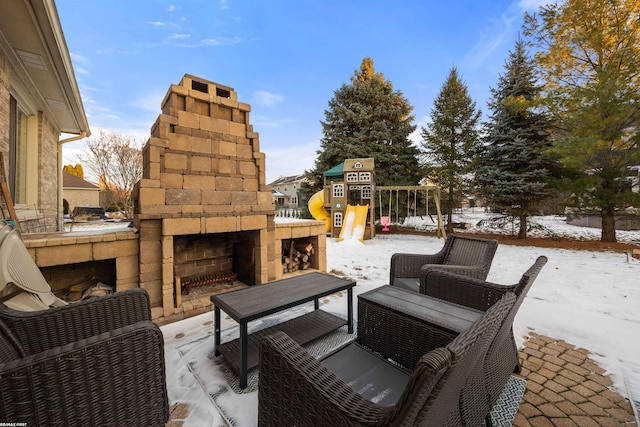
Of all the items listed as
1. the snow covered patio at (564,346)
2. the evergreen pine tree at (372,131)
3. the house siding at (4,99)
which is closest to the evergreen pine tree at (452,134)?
the evergreen pine tree at (372,131)

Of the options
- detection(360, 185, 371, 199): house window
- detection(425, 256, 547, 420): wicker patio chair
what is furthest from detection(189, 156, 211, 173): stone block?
detection(360, 185, 371, 199): house window

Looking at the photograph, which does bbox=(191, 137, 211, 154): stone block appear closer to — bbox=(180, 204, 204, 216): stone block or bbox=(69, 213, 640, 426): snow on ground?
bbox=(180, 204, 204, 216): stone block

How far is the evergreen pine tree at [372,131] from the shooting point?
12.2m

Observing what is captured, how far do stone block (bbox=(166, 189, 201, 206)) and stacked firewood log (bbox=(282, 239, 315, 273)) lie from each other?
6.71ft

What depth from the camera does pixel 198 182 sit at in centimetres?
339

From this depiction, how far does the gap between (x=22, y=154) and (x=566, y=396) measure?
301 inches

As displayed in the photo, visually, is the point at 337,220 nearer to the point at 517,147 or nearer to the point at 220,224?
the point at 517,147

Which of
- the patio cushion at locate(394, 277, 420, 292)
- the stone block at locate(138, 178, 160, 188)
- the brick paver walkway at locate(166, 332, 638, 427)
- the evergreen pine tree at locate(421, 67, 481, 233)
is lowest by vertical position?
the brick paver walkway at locate(166, 332, 638, 427)

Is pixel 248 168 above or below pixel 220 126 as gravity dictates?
below

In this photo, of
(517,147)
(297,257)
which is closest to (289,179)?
(517,147)

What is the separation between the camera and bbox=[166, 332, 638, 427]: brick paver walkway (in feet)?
5.44

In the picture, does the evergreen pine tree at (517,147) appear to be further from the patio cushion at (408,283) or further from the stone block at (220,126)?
the stone block at (220,126)

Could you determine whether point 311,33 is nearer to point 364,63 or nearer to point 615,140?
point 364,63

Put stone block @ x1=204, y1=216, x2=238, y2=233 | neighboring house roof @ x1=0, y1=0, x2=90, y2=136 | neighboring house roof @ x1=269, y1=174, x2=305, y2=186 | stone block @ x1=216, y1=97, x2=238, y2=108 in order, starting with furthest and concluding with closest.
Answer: neighboring house roof @ x1=269, y1=174, x2=305, y2=186
stone block @ x1=216, y1=97, x2=238, y2=108
stone block @ x1=204, y1=216, x2=238, y2=233
neighboring house roof @ x1=0, y1=0, x2=90, y2=136
